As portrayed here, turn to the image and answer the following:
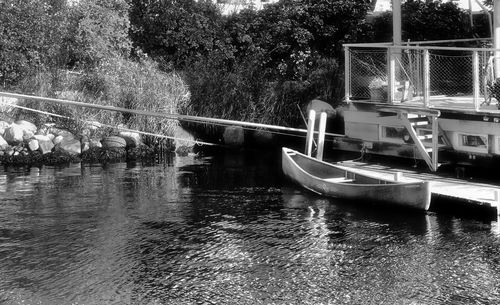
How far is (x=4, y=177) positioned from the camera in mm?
25641

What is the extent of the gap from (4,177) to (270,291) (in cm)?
1250

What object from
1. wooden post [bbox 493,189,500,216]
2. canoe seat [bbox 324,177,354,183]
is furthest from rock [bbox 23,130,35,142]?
wooden post [bbox 493,189,500,216]

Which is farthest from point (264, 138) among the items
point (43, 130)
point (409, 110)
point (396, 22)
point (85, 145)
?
point (409, 110)

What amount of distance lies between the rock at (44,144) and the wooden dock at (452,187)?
32.5 ft

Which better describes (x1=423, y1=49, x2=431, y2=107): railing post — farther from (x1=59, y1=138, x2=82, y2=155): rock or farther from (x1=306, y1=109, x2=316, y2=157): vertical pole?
(x1=59, y1=138, x2=82, y2=155): rock

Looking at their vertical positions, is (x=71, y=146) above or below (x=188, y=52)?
below

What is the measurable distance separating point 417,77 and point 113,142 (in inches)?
408

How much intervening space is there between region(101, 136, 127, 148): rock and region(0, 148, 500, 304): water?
4343 mm

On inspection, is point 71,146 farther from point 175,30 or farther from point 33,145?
point 175,30

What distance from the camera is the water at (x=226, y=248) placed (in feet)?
51.0

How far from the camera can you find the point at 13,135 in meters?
28.4

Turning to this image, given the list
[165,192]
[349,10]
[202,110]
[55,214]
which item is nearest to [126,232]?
[55,214]

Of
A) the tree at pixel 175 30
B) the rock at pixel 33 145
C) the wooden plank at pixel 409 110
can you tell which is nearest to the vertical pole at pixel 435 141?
the wooden plank at pixel 409 110

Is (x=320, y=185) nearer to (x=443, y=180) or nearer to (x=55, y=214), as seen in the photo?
(x=443, y=180)
